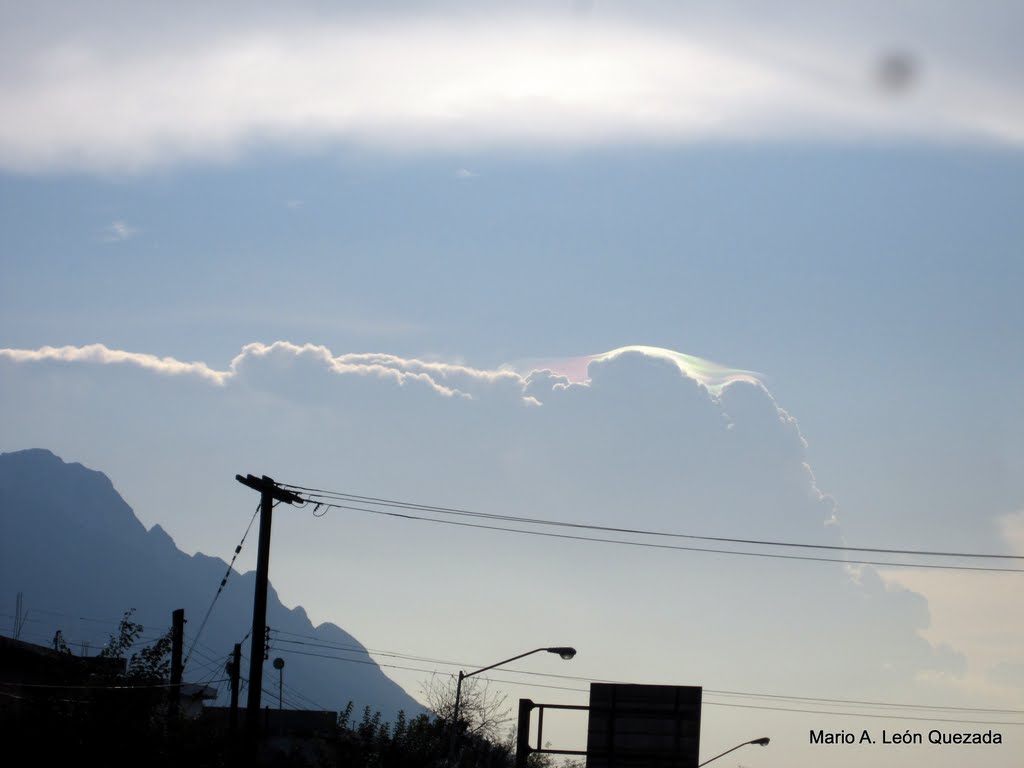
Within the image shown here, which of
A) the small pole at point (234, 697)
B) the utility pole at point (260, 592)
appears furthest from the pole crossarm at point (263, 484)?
the small pole at point (234, 697)

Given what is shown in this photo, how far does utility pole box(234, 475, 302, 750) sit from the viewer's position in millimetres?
31172

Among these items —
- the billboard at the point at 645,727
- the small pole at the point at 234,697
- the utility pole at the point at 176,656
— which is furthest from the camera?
the utility pole at the point at 176,656

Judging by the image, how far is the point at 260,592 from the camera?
3231 centimetres

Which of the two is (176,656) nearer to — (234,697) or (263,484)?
(234,697)

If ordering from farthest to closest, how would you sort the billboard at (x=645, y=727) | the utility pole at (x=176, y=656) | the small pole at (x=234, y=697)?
the utility pole at (x=176, y=656)
the small pole at (x=234, y=697)
the billboard at (x=645, y=727)

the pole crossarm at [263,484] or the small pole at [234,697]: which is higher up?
the pole crossarm at [263,484]

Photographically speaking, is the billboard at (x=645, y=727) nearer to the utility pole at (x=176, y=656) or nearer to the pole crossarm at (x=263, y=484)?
the pole crossarm at (x=263, y=484)

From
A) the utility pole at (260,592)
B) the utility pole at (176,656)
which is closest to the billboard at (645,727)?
the utility pole at (260,592)

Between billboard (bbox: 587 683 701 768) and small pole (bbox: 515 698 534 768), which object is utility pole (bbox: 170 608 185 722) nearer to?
small pole (bbox: 515 698 534 768)

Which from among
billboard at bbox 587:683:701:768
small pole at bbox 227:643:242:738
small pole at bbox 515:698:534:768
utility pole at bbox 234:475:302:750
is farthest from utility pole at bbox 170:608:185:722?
billboard at bbox 587:683:701:768

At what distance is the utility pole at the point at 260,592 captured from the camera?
31.2 m

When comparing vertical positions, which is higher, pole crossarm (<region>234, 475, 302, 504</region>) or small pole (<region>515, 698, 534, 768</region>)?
pole crossarm (<region>234, 475, 302, 504</region>)

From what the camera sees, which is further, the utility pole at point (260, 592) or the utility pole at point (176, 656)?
the utility pole at point (176, 656)

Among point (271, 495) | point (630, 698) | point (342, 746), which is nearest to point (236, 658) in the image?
point (342, 746)
